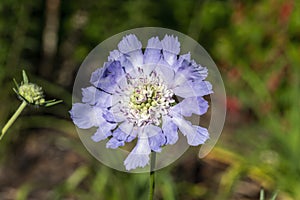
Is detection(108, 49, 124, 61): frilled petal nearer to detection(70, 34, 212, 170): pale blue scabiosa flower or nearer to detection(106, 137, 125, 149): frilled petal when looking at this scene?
detection(70, 34, 212, 170): pale blue scabiosa flower

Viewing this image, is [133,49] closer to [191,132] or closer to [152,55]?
[152,55]

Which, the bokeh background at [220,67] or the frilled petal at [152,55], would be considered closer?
the frilled petal at [152,55]

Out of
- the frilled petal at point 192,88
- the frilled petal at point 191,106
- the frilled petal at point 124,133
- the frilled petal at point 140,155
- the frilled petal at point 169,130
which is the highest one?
the frilled petal at point 192,88

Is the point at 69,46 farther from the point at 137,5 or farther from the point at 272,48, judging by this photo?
the point at 272,48

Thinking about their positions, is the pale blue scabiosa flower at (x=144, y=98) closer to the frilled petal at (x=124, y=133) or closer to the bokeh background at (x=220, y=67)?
the frilled petal at (x=124, y=133)

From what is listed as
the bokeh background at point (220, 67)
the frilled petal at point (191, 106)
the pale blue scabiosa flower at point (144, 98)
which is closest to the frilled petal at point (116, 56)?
the pale blue scabiosa flower at point (144, 98)
